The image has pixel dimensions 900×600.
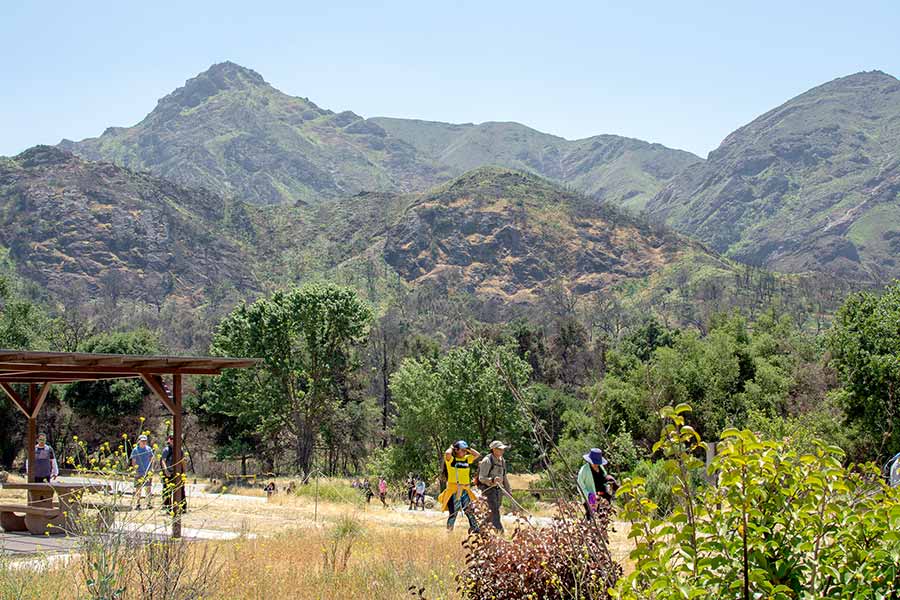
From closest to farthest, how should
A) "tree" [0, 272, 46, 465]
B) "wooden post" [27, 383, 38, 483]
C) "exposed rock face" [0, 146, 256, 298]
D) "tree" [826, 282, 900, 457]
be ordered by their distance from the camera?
"wooden post" [27, 383, 38, 483] → "tree" [826, 282, 900, 457] → "tree" [0, 272, 46, 465] → "exposed rock face" [0, 146, 256, 298]

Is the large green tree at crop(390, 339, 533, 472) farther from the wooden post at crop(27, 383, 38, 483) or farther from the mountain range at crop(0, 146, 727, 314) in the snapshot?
the mountain range at crop(0, 146, 727, 314)

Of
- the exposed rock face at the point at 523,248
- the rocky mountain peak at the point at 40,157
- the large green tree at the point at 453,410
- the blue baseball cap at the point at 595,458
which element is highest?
the rocky mountain peak at the point at 40,157

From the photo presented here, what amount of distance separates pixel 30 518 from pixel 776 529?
12568 mm

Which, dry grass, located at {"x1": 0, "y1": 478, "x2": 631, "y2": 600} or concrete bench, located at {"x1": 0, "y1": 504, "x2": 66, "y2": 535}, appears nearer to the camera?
dry grass, located at {"x1": 0, "y1": 478, "x2": 631, "y2": 600}

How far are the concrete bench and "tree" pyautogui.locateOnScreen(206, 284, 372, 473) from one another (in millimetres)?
25431

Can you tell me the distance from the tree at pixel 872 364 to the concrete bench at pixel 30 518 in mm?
19512

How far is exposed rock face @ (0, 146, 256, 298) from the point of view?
547ft

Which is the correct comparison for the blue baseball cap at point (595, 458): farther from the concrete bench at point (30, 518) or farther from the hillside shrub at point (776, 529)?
the concrete bench at point (30, 518)

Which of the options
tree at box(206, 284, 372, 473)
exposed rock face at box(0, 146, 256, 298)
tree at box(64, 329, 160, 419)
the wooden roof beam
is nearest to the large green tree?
tree at box(206, 284, 372, 473)

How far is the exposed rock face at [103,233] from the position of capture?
16675 cm

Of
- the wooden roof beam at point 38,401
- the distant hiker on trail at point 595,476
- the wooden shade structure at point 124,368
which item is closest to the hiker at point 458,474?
the distant hiker on trail at point 595,476

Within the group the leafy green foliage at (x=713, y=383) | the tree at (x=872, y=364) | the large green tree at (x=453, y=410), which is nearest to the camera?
the tree at (x=872, y=364)

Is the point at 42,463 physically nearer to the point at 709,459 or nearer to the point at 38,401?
the point at 38,401

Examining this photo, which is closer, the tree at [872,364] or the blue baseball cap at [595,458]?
the blue baseball cap at [595,458]
